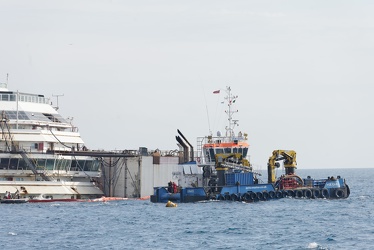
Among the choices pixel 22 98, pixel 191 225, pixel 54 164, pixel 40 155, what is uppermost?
pixel 22 98

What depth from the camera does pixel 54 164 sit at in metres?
95.4

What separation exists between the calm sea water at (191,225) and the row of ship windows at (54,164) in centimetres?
556

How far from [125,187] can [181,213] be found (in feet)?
65.4

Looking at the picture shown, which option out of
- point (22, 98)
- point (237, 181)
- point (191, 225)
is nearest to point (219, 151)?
point (237, 181)

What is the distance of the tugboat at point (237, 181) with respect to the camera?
91.7m

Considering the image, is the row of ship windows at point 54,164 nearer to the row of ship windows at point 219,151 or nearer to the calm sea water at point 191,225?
the calm sea water at point 191,225

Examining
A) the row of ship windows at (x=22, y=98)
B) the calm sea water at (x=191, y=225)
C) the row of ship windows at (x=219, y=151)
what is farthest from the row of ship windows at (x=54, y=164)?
the row of ship windows at (x=219, y=151)

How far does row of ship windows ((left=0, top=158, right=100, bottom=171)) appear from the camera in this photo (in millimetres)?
92875

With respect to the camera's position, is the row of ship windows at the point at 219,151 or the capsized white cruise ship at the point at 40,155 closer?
the capsized white cruise ship at the point at 40,155

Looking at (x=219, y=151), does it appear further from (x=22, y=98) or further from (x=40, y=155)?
(x=22, y=98)

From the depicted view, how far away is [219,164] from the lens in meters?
91.2

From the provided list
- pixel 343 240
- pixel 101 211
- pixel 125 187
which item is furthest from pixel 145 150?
pixel 343 240

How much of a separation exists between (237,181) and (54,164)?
20.0m

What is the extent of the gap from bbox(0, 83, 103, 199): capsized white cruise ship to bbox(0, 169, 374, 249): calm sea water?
3.47 m
